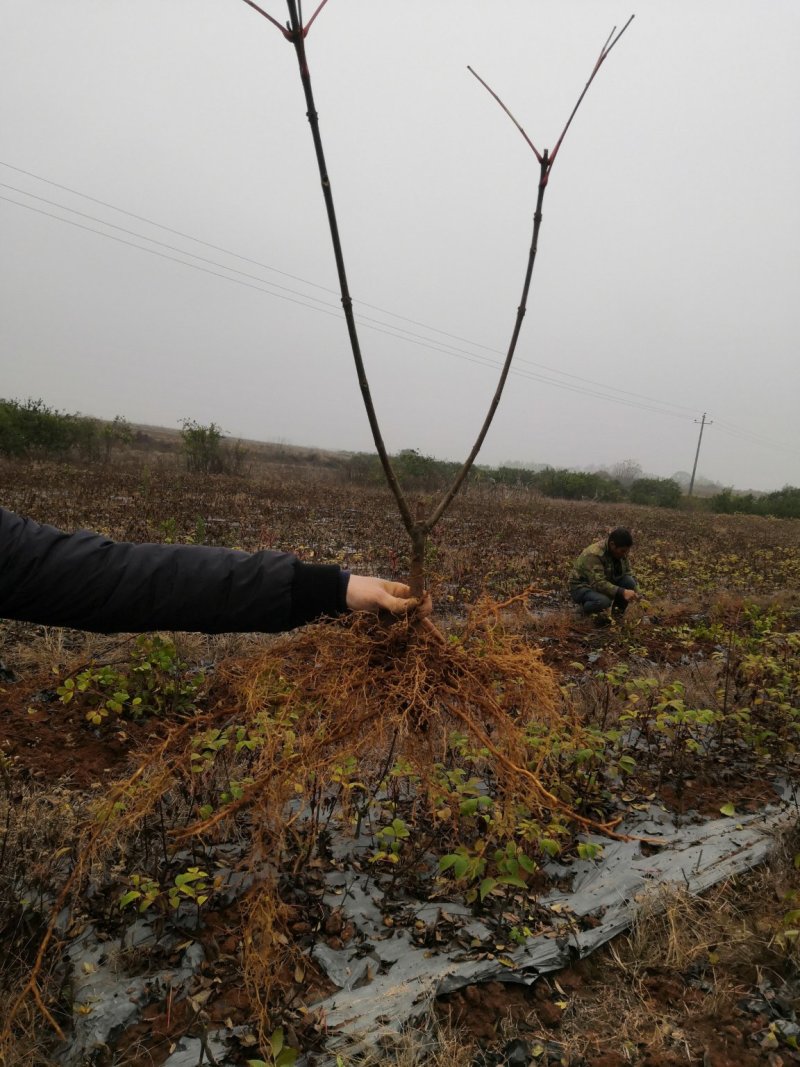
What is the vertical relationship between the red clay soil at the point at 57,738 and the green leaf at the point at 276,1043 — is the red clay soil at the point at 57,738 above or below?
below

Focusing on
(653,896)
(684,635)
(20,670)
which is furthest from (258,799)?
(684,635)

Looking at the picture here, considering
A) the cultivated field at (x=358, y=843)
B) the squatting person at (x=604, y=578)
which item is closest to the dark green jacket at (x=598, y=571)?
the squatting person at (x=604, y=578)

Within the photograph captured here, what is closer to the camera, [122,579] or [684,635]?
[122,579]

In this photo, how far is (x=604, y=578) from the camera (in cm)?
630

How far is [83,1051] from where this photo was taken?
5.10ft

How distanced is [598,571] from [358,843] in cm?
459

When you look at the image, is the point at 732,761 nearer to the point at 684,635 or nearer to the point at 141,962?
Answer: the point at 684,635

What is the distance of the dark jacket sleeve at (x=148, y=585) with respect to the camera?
1.32 meters

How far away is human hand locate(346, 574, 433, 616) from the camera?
5.06 feet

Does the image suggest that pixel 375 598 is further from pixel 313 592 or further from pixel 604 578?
pixel 604 578

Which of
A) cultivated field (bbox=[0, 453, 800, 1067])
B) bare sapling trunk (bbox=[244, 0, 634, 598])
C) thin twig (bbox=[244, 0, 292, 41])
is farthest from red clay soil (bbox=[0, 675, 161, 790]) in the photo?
thin twig (bbox=[244, 0, 292, 41])

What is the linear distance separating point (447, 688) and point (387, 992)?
0.96 m

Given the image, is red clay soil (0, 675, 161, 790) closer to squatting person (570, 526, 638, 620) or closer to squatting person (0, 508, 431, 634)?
squatting person (0, 508, 431, 634)

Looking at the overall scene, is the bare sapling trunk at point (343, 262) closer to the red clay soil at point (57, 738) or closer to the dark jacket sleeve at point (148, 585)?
the dark jacket sleeve at point (148, 585)
